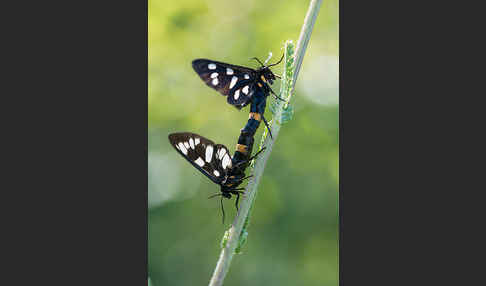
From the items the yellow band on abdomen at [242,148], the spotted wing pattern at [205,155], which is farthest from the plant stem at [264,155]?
the spotted wing pattern at [205,155]

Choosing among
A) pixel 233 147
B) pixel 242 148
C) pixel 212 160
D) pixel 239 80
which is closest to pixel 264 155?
pixel 242 148

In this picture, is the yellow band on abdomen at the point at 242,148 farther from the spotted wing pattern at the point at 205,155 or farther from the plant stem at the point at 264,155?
the plant stem at the point at 264,155

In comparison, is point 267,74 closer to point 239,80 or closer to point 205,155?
point 239,80

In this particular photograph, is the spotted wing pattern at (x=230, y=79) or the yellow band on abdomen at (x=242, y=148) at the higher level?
the spotted wing pattern at (x=230, y=79)

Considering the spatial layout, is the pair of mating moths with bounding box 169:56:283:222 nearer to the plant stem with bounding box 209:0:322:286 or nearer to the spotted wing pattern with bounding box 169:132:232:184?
the spotted wing pattern with bounding box 169:132:232:184

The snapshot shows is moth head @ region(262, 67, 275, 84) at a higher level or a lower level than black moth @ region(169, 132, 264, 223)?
higher

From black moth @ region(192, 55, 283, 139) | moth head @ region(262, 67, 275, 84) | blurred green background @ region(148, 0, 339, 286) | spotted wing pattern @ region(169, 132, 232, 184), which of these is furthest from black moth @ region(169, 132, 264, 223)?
blurred green background @ region(148, 0, 339, 286)
